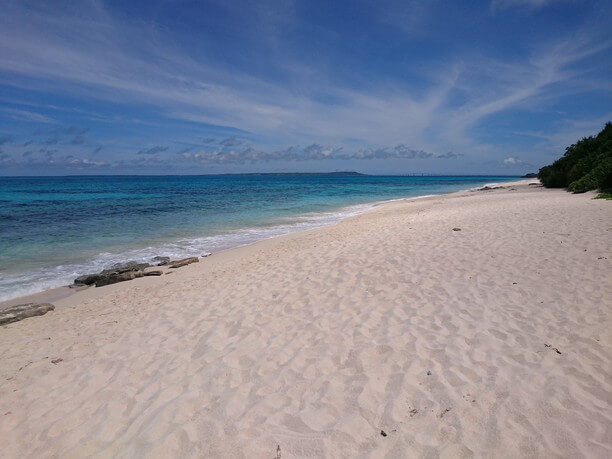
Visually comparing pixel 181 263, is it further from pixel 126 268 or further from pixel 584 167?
pixel 584 167

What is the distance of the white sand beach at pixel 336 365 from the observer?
320 centimetres

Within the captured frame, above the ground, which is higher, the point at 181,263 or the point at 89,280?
the point at 181,263

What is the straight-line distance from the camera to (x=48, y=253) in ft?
44.7

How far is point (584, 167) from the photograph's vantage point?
23.0 metres

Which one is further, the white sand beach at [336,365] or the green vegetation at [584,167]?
the green vegetation at [584,167]

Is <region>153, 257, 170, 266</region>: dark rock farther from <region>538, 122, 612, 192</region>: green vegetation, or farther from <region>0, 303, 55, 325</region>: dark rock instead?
<region>538, 122, 612, 192</region>: green vegetation

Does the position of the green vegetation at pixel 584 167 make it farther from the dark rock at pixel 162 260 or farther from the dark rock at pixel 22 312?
the dark rock at pixel 22 312

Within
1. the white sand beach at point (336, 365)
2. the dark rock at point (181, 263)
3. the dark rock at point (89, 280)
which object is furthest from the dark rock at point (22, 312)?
the dark rock at point (181, 263)

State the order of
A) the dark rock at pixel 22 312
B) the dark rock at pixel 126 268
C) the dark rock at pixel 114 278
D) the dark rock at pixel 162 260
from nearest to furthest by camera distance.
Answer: the dark rock at pixel 22 312 → the dark rock at pixel 114 278 → the dark rock at pixel 126 268 → the dark rock at pixel 162 260

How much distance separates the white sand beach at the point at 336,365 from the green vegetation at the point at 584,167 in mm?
14451

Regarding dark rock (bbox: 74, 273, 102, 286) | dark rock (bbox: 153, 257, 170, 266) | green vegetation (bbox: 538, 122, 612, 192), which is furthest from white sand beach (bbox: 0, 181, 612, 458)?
green vegetation (bbox: 538, 122, 612, 192)

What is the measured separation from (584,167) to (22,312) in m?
29.9

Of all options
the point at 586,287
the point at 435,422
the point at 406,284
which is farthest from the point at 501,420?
the point at 586,287

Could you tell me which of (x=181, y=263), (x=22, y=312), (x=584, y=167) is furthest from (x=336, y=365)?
(x=584, y=167)
